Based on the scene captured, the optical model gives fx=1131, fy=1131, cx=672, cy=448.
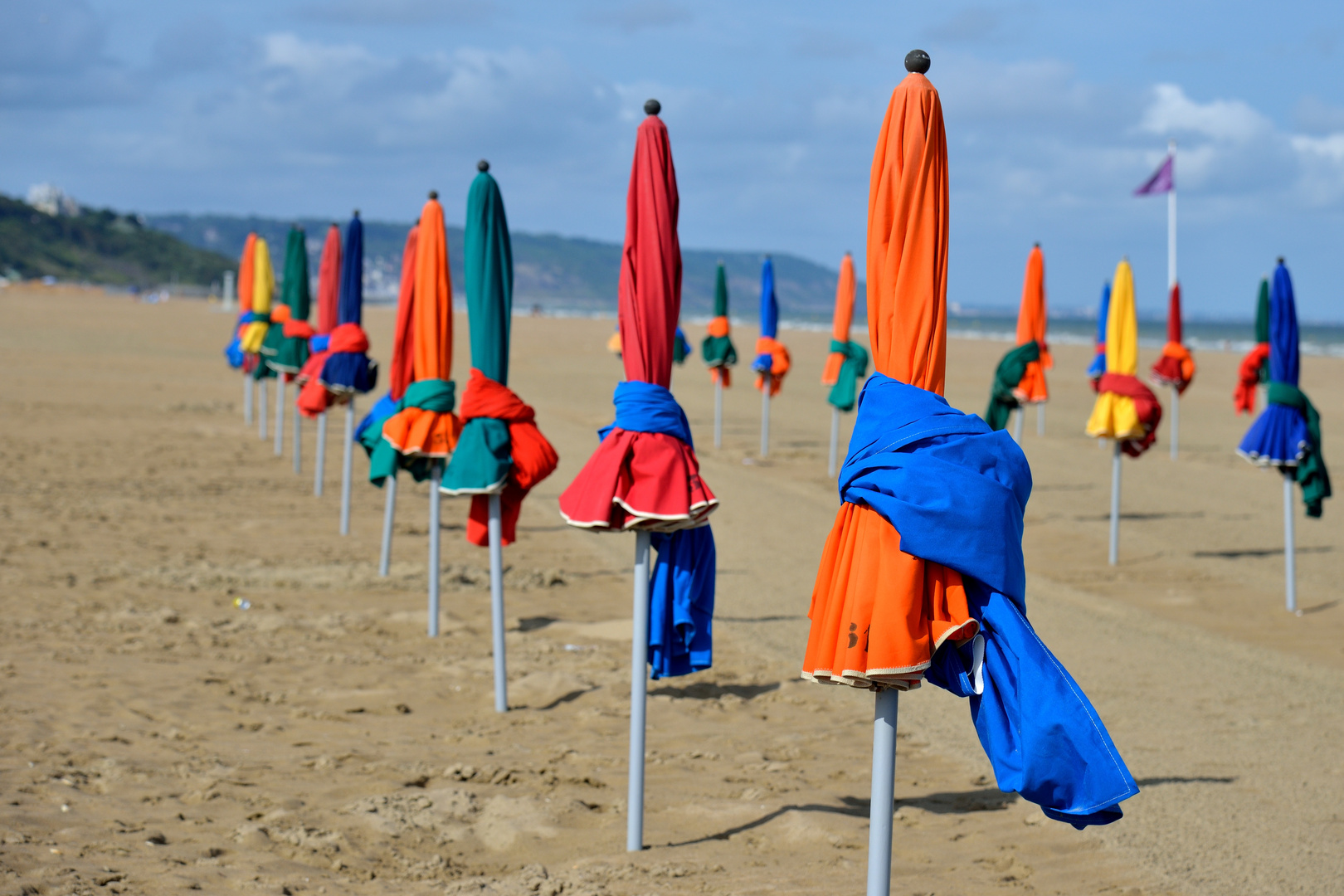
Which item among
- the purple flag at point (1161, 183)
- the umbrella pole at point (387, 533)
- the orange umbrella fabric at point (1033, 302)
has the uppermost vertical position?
the purple flag at point (1161, 183)

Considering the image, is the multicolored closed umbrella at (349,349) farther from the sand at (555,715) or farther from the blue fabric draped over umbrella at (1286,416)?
the blue fabric draped over umbrella at (1286,416)

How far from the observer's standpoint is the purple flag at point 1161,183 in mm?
29408

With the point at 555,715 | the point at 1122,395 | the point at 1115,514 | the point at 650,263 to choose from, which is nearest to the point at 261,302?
the point at 555,715

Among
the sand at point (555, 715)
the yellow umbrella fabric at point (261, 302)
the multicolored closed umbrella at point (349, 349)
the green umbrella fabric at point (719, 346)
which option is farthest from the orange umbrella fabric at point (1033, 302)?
the yellow umbrella fabric at point (261, 302)

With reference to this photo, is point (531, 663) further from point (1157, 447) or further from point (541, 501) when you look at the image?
point (1157, 447)

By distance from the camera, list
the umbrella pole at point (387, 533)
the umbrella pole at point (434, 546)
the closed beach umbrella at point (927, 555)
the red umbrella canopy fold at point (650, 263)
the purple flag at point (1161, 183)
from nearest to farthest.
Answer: the closed beach umbrella at point (927, 555) < the red umbrella canopy fold at point (650, 263) < the umbrella pole at point (434, 546) < the umbrella pole at point (387, 533) < the purple flag at point (1161, 183)

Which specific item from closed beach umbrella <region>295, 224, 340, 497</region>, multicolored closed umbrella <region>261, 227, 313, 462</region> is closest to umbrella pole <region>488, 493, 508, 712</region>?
closed beach umbrella <region>295, 224, 340, 497</region>

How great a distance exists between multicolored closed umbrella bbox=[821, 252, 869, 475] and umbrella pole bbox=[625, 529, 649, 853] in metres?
11.9

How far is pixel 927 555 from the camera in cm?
317

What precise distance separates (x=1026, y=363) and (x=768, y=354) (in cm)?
640

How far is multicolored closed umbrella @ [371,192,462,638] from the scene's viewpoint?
7977 mm

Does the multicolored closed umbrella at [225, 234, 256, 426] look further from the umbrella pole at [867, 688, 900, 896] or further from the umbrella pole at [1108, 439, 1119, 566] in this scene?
the umbrella pole at [867, 688, 900, 896]

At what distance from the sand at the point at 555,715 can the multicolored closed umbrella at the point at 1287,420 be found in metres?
1.34

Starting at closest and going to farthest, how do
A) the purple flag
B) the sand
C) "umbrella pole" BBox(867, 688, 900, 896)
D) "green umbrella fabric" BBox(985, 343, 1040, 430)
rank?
"umbrella pole" BBox(867, 688, 900, 896) → the sand → "green umbrella fabric" BBox(985, 343, 1040, 430) → the purple flag
